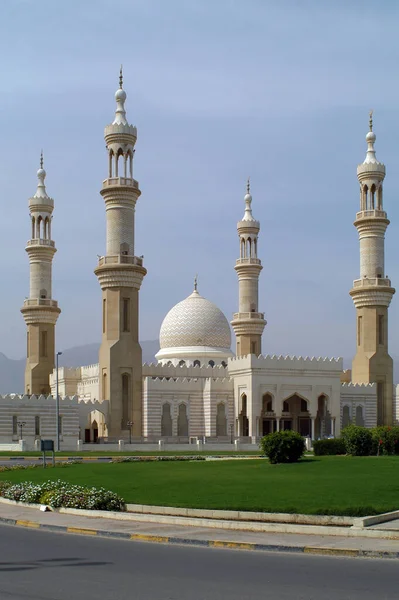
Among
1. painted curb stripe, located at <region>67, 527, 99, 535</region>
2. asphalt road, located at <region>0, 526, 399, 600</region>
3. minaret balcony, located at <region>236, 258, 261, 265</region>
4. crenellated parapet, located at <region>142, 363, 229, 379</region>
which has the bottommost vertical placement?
painted curb stripe, located at <region>67, 527, 99, 535</region>

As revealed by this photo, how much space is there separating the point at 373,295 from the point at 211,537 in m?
62.4

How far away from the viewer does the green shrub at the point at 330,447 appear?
40.2m

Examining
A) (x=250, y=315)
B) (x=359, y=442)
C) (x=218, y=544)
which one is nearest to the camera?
(x=218, y=544)

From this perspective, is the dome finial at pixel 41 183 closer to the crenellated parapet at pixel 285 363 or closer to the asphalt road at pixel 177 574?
the crenellated parapet at pixel 285 363

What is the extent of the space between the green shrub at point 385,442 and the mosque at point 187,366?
31.9m

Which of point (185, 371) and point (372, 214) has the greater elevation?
point (372, 214)

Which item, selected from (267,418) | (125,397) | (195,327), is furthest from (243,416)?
(195,327)

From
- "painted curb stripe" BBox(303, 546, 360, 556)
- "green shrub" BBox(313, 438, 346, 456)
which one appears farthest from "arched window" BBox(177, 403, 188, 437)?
"painted curb stripe" BBox(303, 546, 360, 556)

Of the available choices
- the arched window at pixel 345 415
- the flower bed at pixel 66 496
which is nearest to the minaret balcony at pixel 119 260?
the arched window at pixel 345 415

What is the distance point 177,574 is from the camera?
13945 millimetres

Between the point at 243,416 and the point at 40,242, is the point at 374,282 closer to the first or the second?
the point at 243,416

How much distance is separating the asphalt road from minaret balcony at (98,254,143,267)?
5421cm

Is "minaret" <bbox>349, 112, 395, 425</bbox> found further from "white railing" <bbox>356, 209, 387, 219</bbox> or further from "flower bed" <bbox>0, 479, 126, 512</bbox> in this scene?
"flower bed" <bbox>0, 479, 126, 512</bbox>

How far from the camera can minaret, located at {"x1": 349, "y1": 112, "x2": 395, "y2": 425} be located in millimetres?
78438
